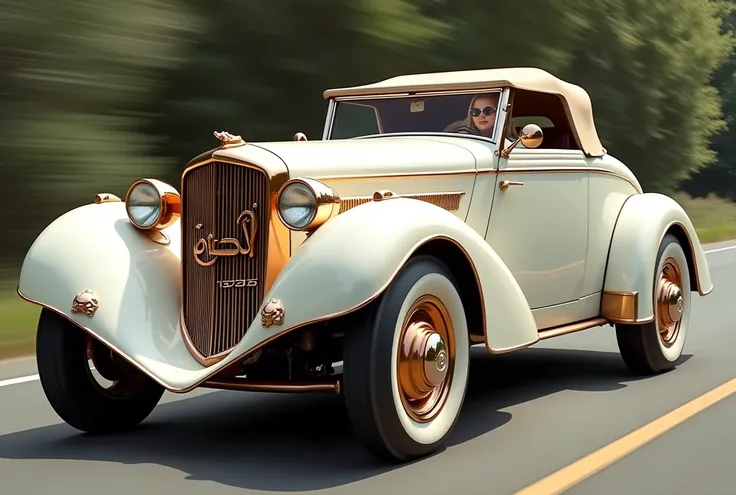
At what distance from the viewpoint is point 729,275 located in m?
13.9

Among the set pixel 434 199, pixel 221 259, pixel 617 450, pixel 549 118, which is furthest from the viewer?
pixel 549 118

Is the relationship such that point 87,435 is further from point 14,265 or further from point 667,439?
point 14,265

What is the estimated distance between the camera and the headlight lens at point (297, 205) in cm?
473

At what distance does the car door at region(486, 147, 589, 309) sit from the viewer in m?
5.94

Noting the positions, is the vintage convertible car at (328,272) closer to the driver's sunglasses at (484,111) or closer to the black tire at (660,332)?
the driver's sunglasses at (484,111)

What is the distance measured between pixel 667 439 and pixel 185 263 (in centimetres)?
239

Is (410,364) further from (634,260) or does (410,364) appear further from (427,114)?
(634,260)

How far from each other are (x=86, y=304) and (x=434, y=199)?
5.78ft

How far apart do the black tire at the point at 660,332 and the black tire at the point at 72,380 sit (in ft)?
10.6

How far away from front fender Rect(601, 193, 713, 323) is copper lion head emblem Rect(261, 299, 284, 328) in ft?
9.50

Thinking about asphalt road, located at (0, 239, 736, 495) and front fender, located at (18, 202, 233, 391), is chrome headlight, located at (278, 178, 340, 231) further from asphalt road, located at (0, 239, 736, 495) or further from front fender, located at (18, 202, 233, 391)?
asphalt road, located at (0, 239, 736, 495)

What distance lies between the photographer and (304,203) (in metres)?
4.75

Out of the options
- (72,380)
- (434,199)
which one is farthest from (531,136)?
(72,380)

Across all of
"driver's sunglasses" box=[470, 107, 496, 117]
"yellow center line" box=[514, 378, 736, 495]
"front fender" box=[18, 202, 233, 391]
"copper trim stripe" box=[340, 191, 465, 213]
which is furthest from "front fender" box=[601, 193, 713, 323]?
"front fender" box=[18, 202, 233, 391]
